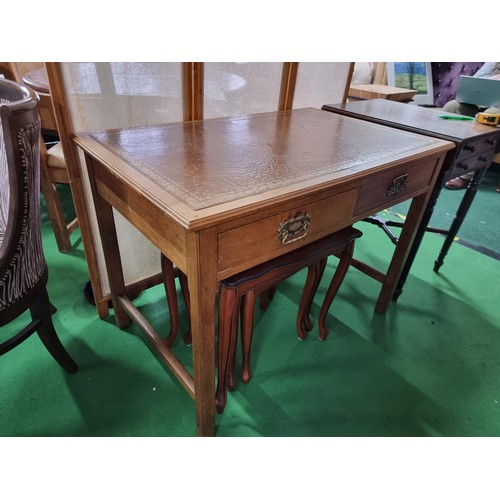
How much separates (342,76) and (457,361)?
4.82 feet

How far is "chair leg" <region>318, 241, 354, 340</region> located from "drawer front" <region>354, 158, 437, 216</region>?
0.20 meters

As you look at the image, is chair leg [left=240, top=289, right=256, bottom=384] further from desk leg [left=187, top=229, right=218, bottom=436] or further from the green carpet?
desk leg [left=187, top=229, right=218, bottom=436]

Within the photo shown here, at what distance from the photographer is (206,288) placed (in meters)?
0.85

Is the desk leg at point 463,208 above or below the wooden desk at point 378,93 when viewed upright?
below

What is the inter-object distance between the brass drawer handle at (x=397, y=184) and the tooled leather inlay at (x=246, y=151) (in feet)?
0.30

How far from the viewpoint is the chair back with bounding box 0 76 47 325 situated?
0.85m

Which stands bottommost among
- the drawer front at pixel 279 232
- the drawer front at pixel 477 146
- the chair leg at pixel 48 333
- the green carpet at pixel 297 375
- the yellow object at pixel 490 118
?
the green carpet at pixel 297 375

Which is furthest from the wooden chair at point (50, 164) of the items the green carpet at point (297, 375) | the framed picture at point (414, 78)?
the framed picture at point (414, 78)

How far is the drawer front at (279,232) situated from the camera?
0.85 metres

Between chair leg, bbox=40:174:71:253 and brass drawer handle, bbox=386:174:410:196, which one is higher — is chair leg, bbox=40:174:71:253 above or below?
below

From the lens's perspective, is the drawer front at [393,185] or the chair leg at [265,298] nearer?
the drawer front at [393,185]

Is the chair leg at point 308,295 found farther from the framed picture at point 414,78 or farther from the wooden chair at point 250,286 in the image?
the framed picture at point 414,78

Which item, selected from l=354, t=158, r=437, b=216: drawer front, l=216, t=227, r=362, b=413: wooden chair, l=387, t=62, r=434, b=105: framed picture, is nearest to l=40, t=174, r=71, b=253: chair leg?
l=216, t=227, r=362, b=413: wooden chair

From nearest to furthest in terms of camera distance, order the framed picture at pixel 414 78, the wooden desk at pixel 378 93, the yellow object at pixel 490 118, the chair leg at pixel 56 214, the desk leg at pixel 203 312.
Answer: the desk leg at pixel 203 312, the yellow object at pixel 490 118, the chair leg at pixel 56 214, the wooden desk at pixel 378 93, the framed picture at pixel 414 78
